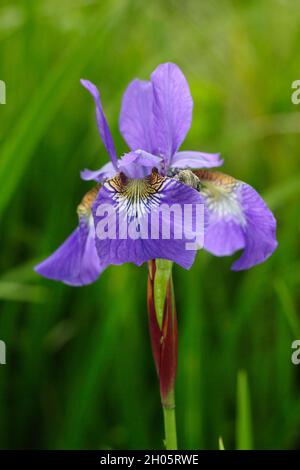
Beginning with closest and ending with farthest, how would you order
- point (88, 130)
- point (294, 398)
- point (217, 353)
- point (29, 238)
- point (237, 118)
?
point (217, 353)
point (294, 398)
point (29, 238)
point (88, 130)
point (237, 118)

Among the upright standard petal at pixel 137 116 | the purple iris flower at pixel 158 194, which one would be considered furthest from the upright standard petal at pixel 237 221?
the upright standard petal at pixel 137 116

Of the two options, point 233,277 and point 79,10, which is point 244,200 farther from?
point 79,10

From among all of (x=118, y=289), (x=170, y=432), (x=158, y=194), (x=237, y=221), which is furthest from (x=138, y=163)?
(x=118, y=289)

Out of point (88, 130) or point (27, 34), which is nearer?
point (27, 34)

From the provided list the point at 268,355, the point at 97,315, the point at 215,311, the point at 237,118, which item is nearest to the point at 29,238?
the point at 97,315

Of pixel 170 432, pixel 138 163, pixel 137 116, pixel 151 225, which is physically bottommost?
pixel 170 432

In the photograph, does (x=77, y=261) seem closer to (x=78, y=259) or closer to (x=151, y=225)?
(x=78, y=259)
